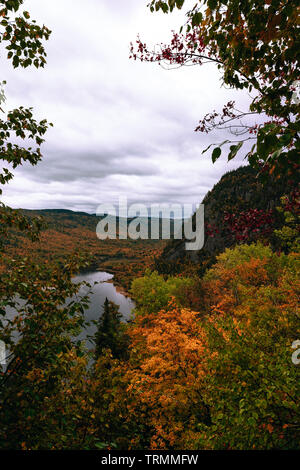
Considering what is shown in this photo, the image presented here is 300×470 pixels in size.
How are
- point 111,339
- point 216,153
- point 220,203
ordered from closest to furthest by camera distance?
point 216,153 → point 111,339 → point 220,203

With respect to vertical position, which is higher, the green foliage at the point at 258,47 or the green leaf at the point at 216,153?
the green foliage at the point at 258,47

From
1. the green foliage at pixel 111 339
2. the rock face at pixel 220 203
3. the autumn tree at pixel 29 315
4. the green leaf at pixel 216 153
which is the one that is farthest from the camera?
the rock face at pixel 220 203

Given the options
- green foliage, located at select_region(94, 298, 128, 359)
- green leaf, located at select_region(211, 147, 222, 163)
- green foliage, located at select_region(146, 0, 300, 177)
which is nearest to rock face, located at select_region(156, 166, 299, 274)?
green foliage, located at select_region(94, 298, 128, 359)

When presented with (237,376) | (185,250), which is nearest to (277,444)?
(237,376)

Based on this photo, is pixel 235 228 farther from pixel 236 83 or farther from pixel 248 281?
pixel 248 281

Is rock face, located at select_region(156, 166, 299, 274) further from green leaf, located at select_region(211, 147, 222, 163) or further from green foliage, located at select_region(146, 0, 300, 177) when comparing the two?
green leaf, located at select_region(211, 147, 222, 163)

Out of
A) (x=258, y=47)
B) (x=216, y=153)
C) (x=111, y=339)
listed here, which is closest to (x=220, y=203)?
(x=111, y=339)

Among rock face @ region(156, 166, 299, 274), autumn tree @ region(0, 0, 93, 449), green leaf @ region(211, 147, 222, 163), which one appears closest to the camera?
green leaf @ region(211, 147, 222, 163)

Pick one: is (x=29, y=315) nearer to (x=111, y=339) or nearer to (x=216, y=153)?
(x=216, y=153)

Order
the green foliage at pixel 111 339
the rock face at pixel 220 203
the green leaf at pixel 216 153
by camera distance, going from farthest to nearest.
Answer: the rock face at pixel 220 203
the green foliage at pixel 111 339
the green leaf at pixel 216 153

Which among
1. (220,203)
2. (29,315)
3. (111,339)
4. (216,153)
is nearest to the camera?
(216,153)

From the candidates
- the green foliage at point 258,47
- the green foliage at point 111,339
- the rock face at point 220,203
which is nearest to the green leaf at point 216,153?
the green foliage at point 258,47

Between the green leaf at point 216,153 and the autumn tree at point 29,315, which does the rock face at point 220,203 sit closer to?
the autumn tree at point 29,315

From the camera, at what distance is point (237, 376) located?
734 centimetres
